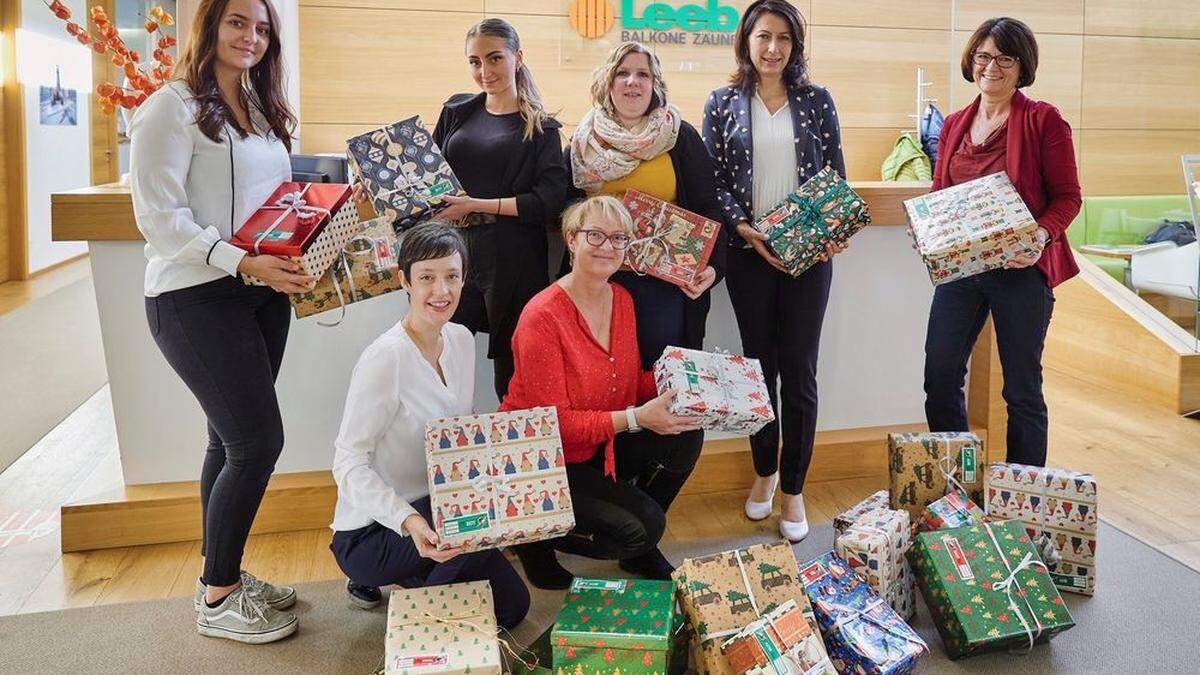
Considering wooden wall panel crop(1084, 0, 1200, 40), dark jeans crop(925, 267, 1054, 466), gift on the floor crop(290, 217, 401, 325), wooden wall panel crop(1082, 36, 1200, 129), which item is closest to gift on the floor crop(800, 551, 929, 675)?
dark jeans crop(925, 267, 1054, 466)

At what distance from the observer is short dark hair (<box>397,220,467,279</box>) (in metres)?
2.12

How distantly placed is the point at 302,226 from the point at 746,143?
48.1 inches

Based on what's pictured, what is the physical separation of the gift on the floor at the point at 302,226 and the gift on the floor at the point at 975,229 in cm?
146

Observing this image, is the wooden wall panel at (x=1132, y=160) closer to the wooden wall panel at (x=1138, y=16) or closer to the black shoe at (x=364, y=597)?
the wooden wall panel at (x=1138, y=16)

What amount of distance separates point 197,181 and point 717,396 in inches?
47.2

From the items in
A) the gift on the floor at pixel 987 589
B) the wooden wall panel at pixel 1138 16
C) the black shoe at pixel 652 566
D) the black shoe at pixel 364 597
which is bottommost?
the black shoe at pixel 364 597

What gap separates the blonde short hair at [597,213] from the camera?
233 cm

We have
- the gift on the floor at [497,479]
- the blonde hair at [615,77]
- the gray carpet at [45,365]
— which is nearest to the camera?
the gift on the floor at [497,479]

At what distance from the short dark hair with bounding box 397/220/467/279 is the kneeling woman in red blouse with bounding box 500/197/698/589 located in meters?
0.30

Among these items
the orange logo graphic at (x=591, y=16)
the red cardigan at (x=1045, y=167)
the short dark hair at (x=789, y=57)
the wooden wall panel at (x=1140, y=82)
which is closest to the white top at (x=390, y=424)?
the short dark hair at (x=789, y=57)

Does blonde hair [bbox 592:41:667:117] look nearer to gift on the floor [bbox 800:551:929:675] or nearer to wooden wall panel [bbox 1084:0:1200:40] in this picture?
gift on the floor [bbox 800:551:929:675]

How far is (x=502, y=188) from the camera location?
8.31 ft

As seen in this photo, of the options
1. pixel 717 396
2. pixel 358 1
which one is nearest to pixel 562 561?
pixel 717 396

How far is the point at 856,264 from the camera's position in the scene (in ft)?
10.9
